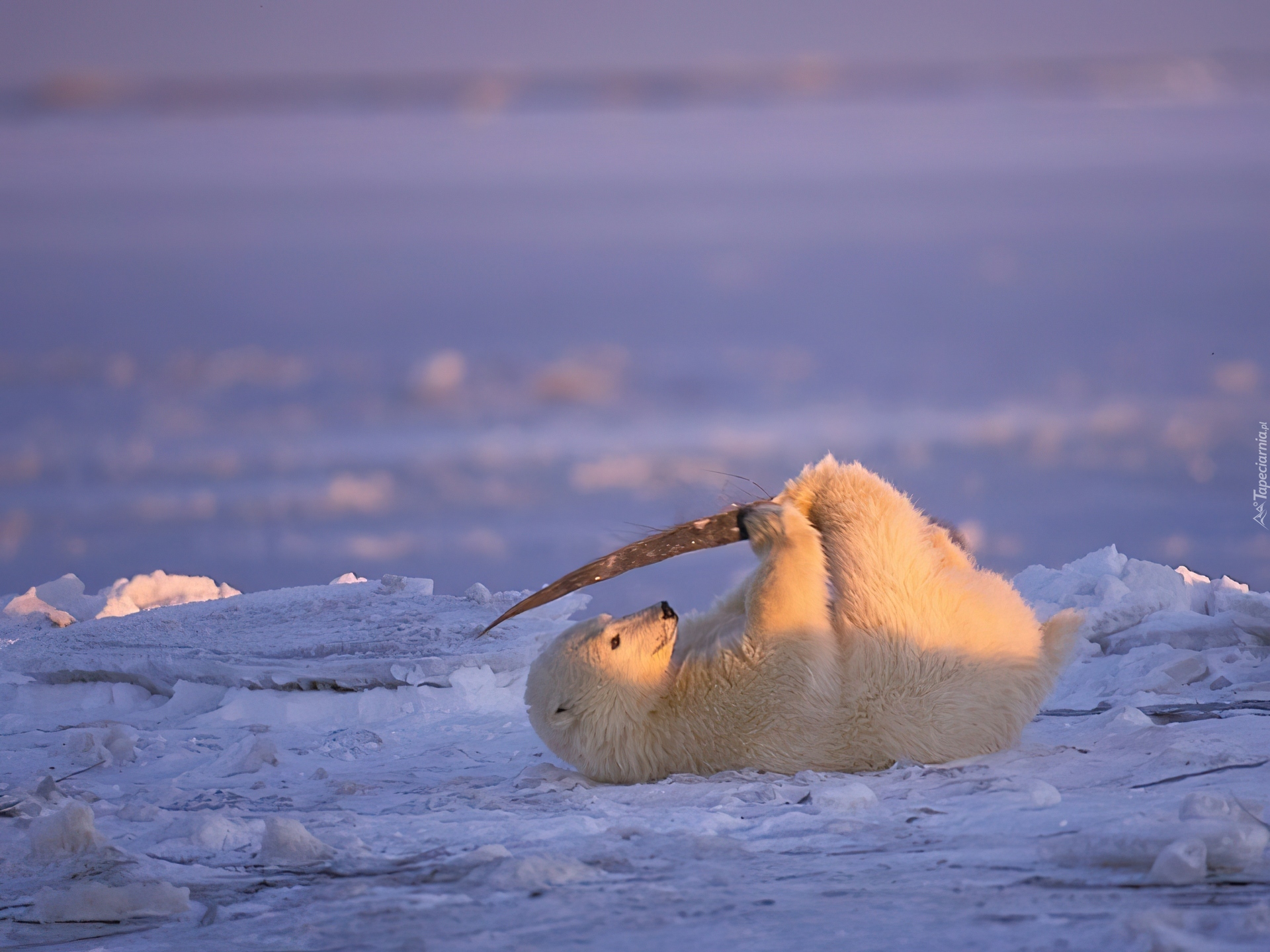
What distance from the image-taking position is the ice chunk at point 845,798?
3.41m

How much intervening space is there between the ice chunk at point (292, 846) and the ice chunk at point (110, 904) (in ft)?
1.09

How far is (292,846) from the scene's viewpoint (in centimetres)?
314

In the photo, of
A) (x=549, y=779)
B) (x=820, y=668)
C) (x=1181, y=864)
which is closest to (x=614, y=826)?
(x=549, y=779)

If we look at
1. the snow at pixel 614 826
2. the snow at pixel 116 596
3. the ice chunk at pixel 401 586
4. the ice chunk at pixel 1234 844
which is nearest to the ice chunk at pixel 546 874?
the snow at pixel 614 826

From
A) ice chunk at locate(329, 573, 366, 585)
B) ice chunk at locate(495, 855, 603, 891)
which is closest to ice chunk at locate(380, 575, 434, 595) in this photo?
ice chunk at locate(329, 573, 366, 585)

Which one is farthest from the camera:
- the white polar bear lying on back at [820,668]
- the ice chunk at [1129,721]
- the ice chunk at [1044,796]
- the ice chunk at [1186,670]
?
the ice chunk at [1186,670]

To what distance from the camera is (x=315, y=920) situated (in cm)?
263

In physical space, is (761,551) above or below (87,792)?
above

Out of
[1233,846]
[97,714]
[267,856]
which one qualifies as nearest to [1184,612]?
[1233,846]

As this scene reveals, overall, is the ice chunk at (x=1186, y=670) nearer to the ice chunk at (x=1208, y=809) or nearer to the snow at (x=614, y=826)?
the snow at (x=614, y=826)

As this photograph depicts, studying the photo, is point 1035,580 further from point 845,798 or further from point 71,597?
point 71,597

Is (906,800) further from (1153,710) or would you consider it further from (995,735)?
(1153,710)

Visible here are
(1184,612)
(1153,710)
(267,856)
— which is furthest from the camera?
(1184,612)

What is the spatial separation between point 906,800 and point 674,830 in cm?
78
